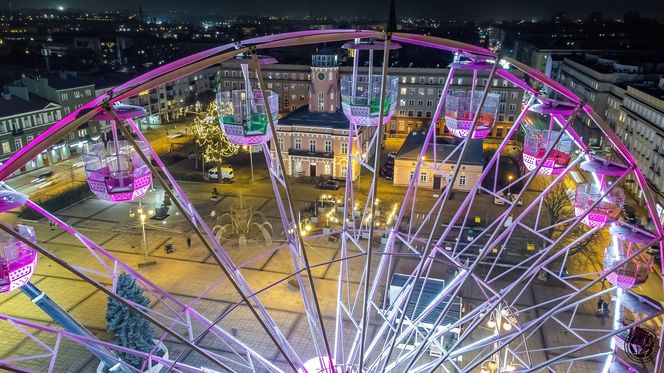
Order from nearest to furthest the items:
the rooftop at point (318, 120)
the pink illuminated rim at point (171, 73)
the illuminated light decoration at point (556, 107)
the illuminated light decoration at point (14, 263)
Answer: the pink illuminated rim at point (171, 73)
the illuminated light decoration at point (14, 263)
the illuminated light decoration at point (556, 107)
the rooftop at point (318, 120)

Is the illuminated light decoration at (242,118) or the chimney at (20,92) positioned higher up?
the illuminated light decoration at (242,118)

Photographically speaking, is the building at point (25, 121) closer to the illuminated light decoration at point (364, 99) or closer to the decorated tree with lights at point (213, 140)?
the decorated tree with lights at point (213, 140)

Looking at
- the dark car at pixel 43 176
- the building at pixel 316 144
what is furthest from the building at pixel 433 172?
the dark car at pixel 43 176

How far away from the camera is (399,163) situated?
44906mm

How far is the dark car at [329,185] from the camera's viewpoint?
44438 mm

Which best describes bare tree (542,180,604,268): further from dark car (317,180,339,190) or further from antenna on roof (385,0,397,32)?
antenna on roof (385,0,397,32)

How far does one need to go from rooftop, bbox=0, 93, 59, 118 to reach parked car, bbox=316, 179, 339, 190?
28966mm

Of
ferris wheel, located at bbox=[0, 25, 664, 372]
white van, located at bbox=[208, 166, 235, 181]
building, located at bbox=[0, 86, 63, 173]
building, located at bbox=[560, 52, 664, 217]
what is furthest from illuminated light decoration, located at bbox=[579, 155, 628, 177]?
building, located at bbox=[0, 86, 63, 173]

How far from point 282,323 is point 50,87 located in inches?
1633

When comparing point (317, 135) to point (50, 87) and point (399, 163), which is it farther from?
point (50, 87)

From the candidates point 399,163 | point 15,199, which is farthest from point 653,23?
point 15,199

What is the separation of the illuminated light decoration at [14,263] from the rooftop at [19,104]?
4154 centimetres

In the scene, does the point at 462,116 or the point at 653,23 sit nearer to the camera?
the point at 462,116

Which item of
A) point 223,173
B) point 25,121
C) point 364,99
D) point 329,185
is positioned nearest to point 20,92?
point 25,121
